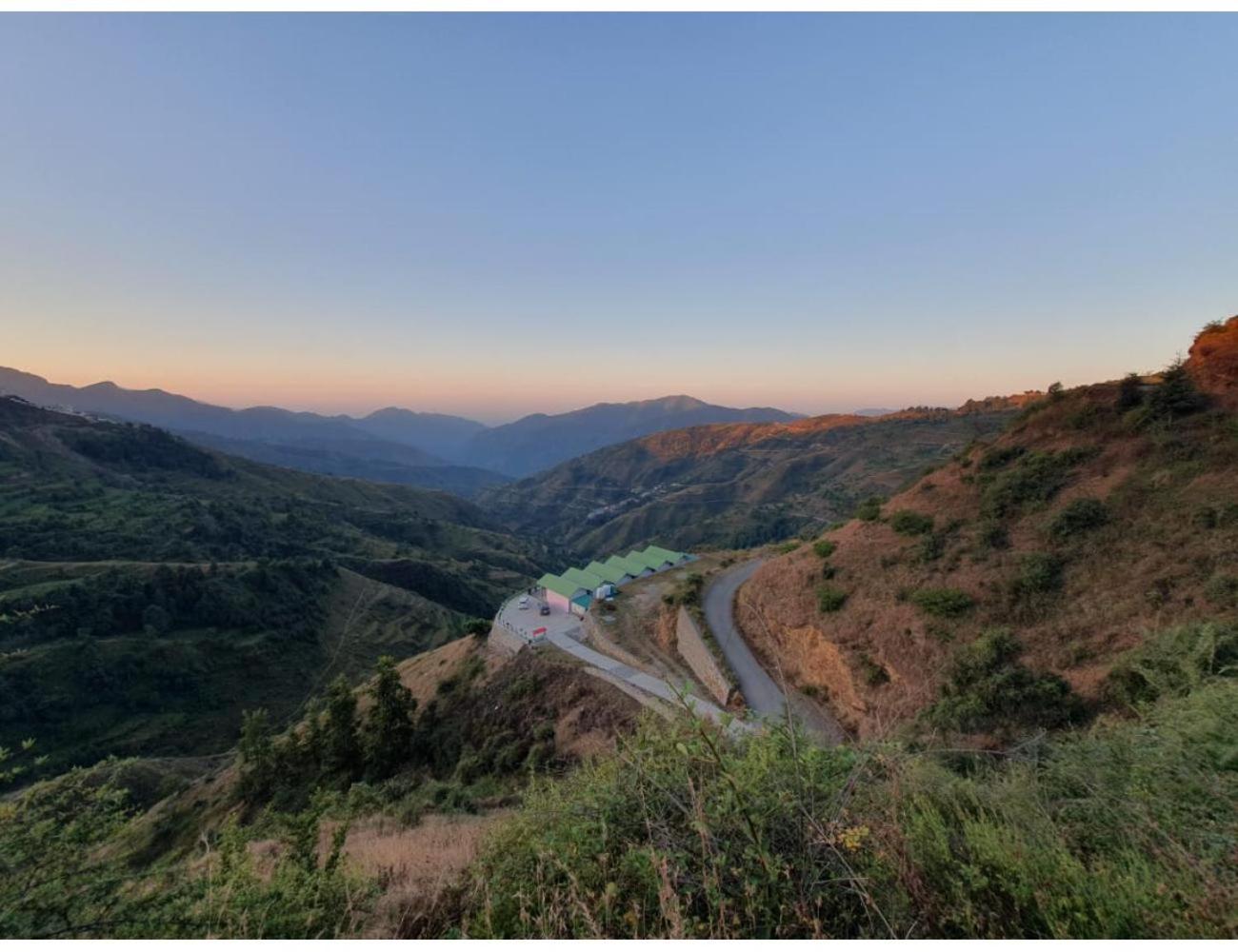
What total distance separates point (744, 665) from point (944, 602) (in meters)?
8.58

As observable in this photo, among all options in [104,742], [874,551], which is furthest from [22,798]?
[104,742]

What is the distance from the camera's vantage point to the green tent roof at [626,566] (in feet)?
120

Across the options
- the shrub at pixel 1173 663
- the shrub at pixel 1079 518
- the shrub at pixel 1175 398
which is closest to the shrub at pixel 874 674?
the shrub at pixel 1173 663

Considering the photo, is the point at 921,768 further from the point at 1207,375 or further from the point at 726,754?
the point at 1207,375

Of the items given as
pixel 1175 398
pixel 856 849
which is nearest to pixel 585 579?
pixel 1175 398

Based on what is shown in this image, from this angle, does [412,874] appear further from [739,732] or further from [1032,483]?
[1032,483]

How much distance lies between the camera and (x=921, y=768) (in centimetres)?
505

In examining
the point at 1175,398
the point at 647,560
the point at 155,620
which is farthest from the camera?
the point at 155,620

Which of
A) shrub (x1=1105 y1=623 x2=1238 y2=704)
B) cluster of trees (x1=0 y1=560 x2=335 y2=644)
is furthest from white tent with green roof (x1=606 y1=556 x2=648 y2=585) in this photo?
cluster of trees (x1=0 y1=560 x2=335 y2=644)

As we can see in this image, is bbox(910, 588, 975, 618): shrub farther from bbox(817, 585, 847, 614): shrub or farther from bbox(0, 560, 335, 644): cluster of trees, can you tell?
bbox(0, 560, 335, 644): cluster of trees

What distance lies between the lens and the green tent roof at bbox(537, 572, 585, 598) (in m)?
33.8

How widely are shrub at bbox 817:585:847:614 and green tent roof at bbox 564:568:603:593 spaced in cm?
1680

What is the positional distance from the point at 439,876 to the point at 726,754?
3387mm

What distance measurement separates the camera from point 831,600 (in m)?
20.5
